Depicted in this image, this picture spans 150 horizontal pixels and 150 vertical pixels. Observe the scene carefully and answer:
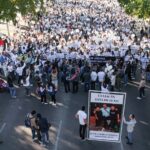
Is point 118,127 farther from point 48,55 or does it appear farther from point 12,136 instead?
point 48,55

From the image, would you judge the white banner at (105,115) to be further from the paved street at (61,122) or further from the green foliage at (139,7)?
the green foliage at (139,7)

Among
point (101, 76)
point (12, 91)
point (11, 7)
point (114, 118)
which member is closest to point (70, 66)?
point (101, 76)

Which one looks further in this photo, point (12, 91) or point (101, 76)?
point (101, 76)

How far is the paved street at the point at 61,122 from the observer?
1903cm

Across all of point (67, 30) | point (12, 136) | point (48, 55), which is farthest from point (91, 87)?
point (67, 30)

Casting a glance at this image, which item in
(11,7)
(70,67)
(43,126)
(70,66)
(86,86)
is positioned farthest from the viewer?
(11,7)

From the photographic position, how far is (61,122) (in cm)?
2147

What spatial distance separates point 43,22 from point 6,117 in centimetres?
3517

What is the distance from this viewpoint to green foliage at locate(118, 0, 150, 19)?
5119 cm

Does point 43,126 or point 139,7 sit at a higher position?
point 139,7

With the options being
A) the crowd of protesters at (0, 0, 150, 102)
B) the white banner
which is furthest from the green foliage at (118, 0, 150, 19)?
the white banner

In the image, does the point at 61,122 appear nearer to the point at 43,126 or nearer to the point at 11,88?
the point at 43,126

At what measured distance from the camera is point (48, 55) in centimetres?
3027

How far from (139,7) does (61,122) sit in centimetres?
3414
